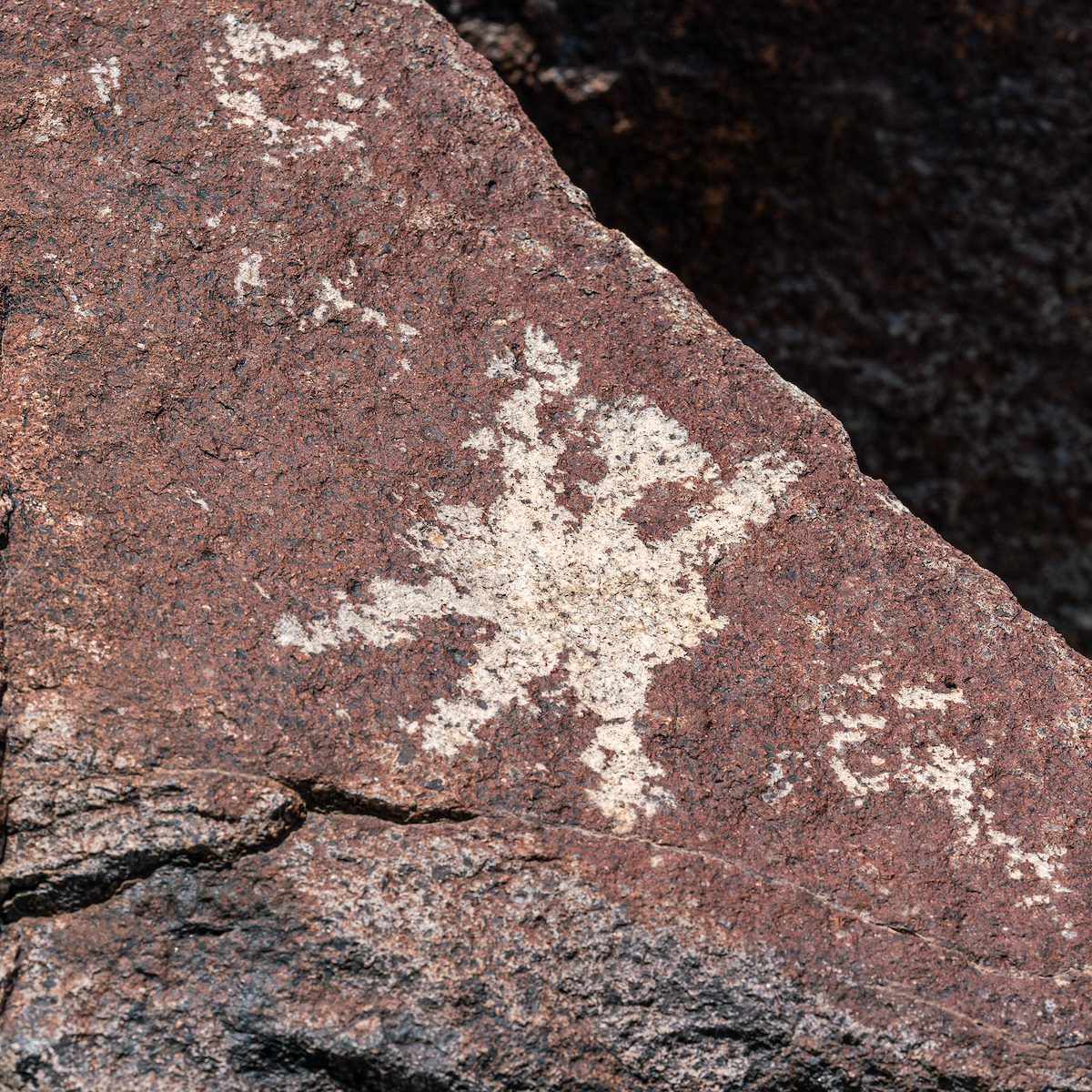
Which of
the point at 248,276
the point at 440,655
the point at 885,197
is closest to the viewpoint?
the point at 440,655

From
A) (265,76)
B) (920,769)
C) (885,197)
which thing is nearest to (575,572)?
(920,769)

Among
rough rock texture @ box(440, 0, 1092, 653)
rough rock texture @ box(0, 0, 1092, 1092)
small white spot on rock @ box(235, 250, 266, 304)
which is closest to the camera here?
rough rock texture @ box(0, 0, 1092, 1092)

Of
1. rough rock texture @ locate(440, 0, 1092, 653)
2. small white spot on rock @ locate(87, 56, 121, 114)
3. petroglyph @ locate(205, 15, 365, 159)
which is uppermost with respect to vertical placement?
petroglyph @ locate(205, 15, 365, 159)

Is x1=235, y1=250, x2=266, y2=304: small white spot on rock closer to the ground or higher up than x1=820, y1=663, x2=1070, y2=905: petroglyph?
higher up

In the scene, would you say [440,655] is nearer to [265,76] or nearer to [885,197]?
[265,76]

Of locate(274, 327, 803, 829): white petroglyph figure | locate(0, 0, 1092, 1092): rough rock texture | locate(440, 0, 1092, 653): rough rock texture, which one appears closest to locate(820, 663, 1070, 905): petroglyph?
locate(0, 0, 1092, 1092): rough rock texture

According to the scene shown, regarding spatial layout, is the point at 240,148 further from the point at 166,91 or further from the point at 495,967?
the point at 495,967

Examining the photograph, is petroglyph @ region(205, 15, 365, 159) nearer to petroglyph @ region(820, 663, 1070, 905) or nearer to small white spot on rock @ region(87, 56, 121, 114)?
small white spot on rock @ region(87, 56, 121, 114)
